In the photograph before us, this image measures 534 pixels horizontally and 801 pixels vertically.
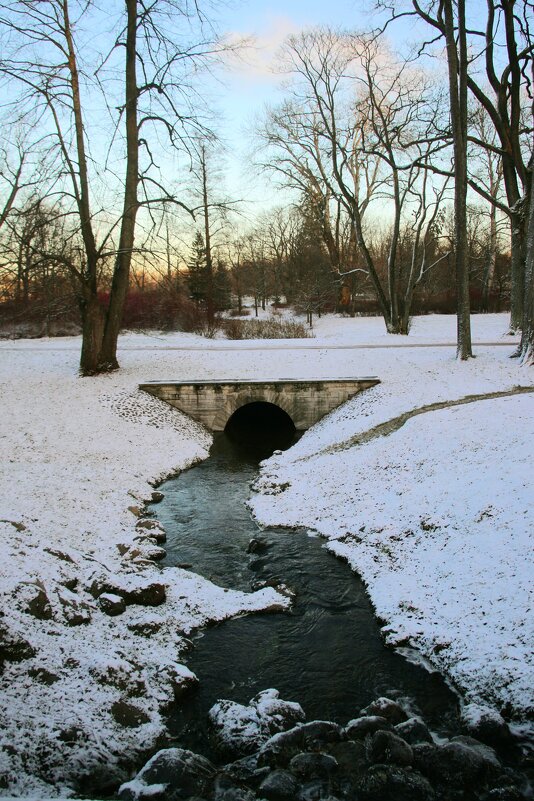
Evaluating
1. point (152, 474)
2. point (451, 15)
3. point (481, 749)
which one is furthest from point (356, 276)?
point (481, 749)

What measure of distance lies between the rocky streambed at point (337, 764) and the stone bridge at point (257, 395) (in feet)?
42.7

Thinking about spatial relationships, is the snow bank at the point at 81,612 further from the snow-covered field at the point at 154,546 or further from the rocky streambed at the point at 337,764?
the rocky streambed at the point at 337,764

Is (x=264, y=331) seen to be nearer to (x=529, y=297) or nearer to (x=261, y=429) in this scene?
(x=261, y=429)

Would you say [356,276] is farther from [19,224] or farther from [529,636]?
[529,636]

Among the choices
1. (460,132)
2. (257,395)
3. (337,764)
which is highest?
(460,132)

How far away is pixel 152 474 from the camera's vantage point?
43.4 ft

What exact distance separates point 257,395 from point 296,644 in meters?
11.8

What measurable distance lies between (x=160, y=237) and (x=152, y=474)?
815 centimetres

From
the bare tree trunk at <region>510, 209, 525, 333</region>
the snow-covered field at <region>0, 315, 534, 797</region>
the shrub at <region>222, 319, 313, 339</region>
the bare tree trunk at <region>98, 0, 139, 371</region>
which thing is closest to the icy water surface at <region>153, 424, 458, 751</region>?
the snow-covered field at <region>0, 315, 534, 797</region>

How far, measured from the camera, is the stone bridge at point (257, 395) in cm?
1775

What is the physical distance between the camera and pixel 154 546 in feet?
29.6

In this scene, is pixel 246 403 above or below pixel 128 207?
below

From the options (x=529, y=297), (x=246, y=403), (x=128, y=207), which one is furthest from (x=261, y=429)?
(x=529, y=297)

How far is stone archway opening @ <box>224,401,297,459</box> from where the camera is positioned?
1756 cm
